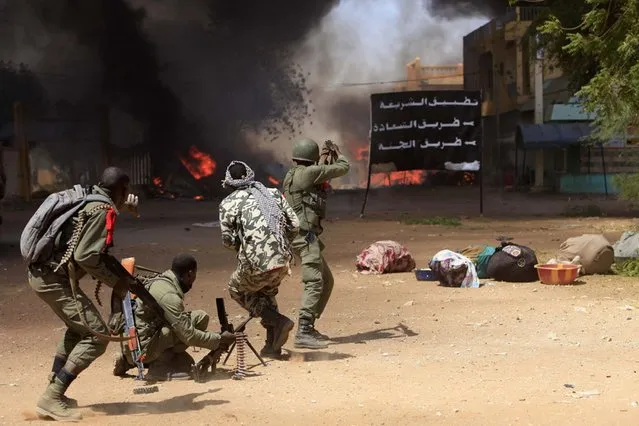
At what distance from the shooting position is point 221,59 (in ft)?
122

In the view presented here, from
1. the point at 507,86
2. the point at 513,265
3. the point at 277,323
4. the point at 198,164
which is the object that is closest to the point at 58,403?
the point at 277,323

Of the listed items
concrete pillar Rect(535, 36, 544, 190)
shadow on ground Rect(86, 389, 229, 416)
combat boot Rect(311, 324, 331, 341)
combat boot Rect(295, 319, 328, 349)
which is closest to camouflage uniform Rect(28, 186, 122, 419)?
shadow on ground Rect(86, 389, 229, 416)

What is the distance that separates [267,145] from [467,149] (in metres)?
20.1

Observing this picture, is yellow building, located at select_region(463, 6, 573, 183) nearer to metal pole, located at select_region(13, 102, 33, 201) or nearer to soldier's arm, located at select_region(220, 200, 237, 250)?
metal pole, located at select_region(13, 102, 33, 201)

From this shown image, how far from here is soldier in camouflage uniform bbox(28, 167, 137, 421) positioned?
175 inches

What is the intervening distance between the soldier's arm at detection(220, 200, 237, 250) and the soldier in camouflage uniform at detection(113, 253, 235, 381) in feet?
1.12

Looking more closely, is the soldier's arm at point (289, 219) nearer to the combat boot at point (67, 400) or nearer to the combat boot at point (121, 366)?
the combat boot at point (121, 366)

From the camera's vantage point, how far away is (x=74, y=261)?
179 inches

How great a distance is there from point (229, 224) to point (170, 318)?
866mm

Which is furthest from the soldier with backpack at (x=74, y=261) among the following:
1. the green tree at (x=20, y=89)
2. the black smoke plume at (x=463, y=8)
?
the black smoke plume at (x=463, y=8)

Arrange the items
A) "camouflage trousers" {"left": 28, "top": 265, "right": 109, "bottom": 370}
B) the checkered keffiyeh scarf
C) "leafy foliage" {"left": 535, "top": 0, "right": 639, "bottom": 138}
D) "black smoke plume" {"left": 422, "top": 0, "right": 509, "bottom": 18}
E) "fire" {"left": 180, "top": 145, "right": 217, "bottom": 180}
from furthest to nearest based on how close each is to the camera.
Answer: "black smoke plume" {"left": 422, "top": 0, "right": 509, "bottom": 18}, "fire" {"left": 180, "top": 145, "right": 217, "bottom": 180}, "leafy foliage" {"left": 535, "top": 0, "right": 639, "bottom": 138}, the checkered keffiyeh scarf, "camouflage trousers" {"left": 28, "top": 265, "right": 109, "bottom": 370}

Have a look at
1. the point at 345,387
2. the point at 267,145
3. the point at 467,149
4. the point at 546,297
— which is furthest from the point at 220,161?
the point at 345,387

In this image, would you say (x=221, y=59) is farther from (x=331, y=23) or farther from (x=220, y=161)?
(x=331, y=23)

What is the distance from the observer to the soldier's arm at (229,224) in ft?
18.9
